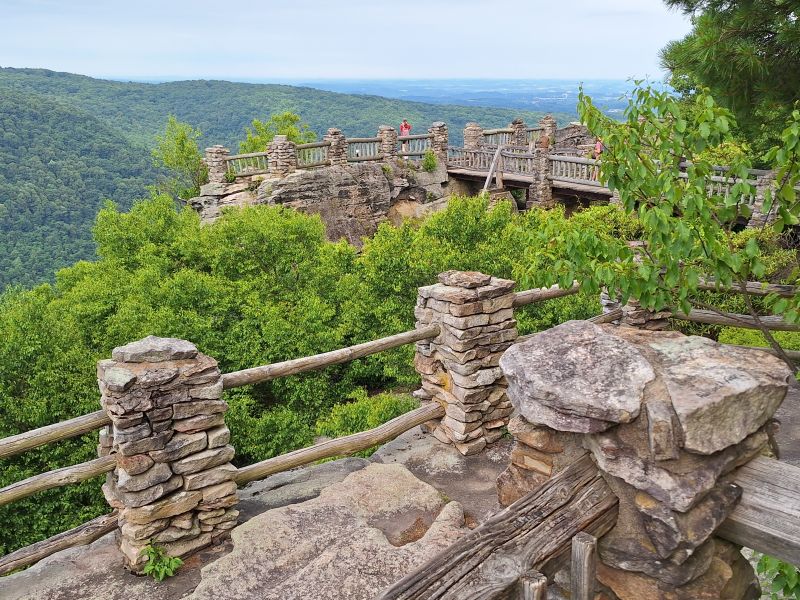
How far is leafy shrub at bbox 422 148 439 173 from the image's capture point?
28609 millimetres

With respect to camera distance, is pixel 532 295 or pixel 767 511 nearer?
pixel 767 511

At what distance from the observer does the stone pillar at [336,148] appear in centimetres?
2712

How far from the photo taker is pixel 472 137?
95.7ft

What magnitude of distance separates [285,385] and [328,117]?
278 ft

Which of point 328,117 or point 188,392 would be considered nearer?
point 188,392

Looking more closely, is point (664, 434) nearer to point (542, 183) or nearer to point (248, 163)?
point (542, 183)

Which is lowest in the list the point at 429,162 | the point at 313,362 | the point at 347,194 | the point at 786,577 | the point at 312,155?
the point at 347,194

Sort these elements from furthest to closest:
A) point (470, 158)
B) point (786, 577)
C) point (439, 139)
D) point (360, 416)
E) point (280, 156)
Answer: point (439, 139), point (470, 158), point (280, 156), point (360, 416), point (786, 577)

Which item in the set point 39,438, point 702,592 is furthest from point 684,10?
point 39,438

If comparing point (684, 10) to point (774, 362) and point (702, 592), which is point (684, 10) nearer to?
point (774, 362)

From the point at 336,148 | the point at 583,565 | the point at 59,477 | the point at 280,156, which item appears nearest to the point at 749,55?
the point at 583,565

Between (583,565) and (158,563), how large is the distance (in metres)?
3.66

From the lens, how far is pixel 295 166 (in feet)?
85.6

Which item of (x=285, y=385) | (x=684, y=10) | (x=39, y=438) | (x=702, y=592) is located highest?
(x=684, y=10)
